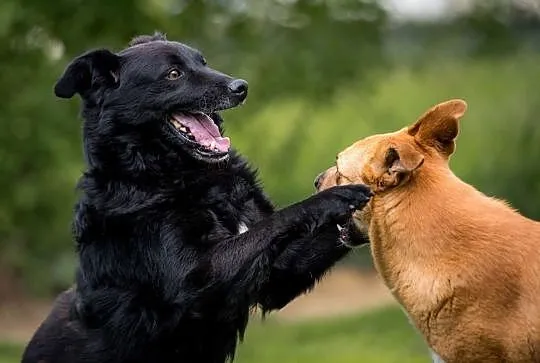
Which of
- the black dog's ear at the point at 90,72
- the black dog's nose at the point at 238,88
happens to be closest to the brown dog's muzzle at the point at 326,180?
the black dog's nose at the point at 238,88

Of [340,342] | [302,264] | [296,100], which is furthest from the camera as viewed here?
[296,100]

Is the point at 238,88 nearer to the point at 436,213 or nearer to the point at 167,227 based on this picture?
the point at 167,227

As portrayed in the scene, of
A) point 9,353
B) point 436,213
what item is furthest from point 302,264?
point 9,353

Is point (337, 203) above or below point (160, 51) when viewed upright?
below

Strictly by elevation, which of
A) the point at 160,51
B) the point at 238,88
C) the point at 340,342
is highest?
the point at 160,51

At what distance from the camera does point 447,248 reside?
5.68 m

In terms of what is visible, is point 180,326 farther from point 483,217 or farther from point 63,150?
point 63,150

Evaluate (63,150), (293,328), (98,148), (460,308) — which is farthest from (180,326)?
(293,328)

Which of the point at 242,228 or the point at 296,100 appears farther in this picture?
the point at 296,100

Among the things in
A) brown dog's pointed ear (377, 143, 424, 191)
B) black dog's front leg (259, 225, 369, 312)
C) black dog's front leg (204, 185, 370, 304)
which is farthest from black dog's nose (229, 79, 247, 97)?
brown dog's pointed ear (377, 143, 424, 191)

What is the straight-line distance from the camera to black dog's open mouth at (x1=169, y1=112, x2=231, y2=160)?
6.46 meters

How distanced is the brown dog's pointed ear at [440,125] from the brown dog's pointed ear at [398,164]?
0.47 ft

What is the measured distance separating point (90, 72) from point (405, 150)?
1.82m

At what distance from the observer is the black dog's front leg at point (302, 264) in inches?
263
